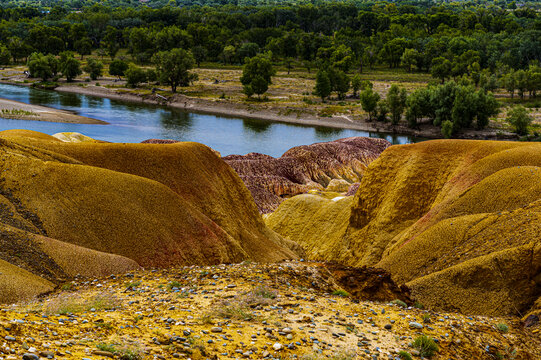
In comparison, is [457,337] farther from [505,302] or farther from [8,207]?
[8,207]

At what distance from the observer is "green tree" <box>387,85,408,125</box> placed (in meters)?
130

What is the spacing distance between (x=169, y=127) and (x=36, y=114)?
2819cm

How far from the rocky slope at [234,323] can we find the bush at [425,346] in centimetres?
15

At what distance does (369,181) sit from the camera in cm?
4772

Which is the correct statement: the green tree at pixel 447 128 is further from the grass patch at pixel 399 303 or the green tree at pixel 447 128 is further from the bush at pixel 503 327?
the bush at pixel 503 327

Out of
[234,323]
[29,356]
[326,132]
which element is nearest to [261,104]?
[326,132]

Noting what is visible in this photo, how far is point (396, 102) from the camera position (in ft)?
429

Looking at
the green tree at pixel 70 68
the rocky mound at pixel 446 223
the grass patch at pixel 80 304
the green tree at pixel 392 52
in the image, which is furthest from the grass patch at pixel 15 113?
the green tree at pixel 392 52

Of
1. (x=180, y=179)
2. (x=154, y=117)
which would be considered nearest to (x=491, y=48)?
(x=154, y=117)

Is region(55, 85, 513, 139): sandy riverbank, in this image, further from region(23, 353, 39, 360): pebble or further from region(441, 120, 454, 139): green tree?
region(23, 353, 39, 360): pebble

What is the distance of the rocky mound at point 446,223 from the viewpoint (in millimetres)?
25531

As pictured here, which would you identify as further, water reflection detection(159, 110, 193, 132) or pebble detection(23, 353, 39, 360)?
water reflection detection(159, 110, 193, 132)

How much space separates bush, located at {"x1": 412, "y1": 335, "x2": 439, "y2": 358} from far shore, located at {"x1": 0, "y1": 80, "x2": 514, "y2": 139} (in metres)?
109

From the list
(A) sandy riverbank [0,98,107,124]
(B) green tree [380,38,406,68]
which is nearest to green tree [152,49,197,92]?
(A) sandy riverbank [0,98,107,124]
